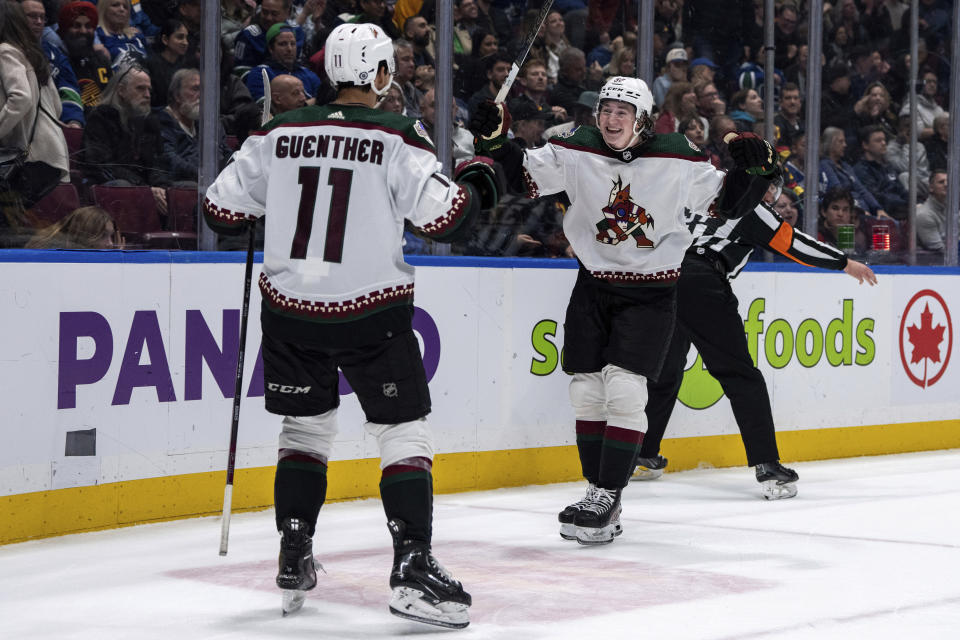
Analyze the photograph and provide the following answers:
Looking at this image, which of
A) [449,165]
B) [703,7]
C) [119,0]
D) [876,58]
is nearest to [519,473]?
[449,165]

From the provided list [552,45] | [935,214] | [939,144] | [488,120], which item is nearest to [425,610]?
[488,120]

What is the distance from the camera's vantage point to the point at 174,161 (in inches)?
186

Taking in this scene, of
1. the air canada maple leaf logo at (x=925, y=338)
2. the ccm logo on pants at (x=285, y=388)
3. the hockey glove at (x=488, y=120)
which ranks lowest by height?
the air canada maple leaf logo at (x=925, y=338)

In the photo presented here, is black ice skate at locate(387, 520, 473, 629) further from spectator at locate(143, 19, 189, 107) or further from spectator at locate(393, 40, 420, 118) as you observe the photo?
spectator at locate(393, 40, 420, 118)

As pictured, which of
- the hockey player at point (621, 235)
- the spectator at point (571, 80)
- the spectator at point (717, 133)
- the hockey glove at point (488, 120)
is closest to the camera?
the hockey glove at point (488, 120)

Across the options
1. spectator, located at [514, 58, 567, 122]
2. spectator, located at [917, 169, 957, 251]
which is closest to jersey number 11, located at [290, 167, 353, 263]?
spectator, located at [514, 58, 567, 122]

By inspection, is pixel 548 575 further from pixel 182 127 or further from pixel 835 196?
pixel 835 196

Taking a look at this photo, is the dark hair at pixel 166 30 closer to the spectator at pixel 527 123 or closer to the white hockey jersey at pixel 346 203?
the spectator at pixel 527 123

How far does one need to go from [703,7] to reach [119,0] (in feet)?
Result: 10.8

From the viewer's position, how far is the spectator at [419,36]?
18.2ft

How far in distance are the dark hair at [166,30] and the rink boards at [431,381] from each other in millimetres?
837

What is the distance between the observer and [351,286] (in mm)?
2910

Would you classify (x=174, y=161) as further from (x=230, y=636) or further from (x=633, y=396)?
(x=230, y=636)

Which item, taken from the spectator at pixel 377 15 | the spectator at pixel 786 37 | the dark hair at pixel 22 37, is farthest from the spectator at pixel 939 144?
the dark hair at pixel 22 37
